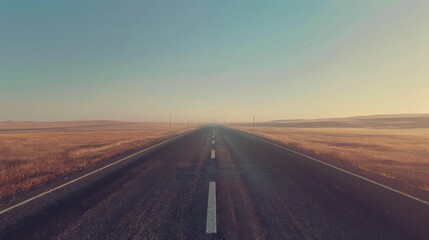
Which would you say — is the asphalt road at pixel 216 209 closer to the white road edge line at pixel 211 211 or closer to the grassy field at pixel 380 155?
the white road edge line at pixel 211 211

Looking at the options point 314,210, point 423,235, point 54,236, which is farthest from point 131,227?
point 423,235

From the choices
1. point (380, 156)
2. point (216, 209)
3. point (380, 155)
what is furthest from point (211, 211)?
point (380, 155)

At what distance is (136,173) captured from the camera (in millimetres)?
9562

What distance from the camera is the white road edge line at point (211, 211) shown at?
451 cm

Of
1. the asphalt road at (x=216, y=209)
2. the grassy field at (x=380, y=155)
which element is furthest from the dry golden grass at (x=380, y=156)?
the asphalt road at (x=216, y=209)

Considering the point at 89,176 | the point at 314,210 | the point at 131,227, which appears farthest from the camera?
the point at 89,176

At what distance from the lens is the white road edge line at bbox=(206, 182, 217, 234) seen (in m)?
4.51

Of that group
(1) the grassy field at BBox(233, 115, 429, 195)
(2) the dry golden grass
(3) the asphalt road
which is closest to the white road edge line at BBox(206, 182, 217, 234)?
(3) the asphalt road

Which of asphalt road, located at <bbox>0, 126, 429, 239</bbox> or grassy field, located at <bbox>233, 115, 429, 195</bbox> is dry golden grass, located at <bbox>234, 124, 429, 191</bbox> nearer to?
grassy field, located at <bbox>233, 115, 429, 195</bbox>

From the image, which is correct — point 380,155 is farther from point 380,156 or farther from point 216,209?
point 216,209

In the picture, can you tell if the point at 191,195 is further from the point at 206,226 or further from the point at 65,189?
the point at 65,189

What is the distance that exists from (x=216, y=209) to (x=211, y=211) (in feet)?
0.58

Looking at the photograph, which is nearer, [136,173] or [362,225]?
[362,225]

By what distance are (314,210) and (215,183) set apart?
3.17 meters
